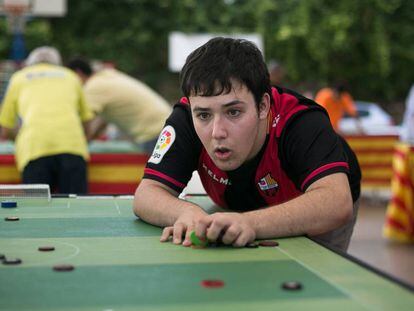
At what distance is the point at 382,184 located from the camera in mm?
12703

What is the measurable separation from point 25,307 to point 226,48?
136 cm

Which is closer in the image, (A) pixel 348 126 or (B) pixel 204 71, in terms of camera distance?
(B) pixel 204 71

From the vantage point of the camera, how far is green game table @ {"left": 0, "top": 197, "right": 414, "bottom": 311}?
75.8 inches

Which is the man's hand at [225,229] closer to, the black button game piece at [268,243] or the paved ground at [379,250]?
Result: the black button game piece at [268,243]

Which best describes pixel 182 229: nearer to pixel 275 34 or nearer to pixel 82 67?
pixel 82 67

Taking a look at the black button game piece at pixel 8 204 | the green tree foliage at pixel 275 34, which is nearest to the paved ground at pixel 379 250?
the black button game piece at pixel 8 204

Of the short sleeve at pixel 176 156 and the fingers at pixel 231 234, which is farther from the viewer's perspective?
the short sleeve at pixel 176 156

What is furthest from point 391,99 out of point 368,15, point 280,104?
point 280,104

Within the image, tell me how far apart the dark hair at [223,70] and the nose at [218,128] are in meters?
0.09

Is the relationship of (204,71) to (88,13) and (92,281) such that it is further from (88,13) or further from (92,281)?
(88,13)

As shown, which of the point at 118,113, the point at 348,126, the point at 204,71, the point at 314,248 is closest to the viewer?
the point at 314,248

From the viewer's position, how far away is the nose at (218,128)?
9.25 ft

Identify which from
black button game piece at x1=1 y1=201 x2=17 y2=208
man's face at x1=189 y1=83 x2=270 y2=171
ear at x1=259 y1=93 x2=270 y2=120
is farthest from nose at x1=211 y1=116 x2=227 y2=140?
black button game piece at x1=1 y1=201 x2=17 y2=208

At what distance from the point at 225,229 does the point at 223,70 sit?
57 centimetres
